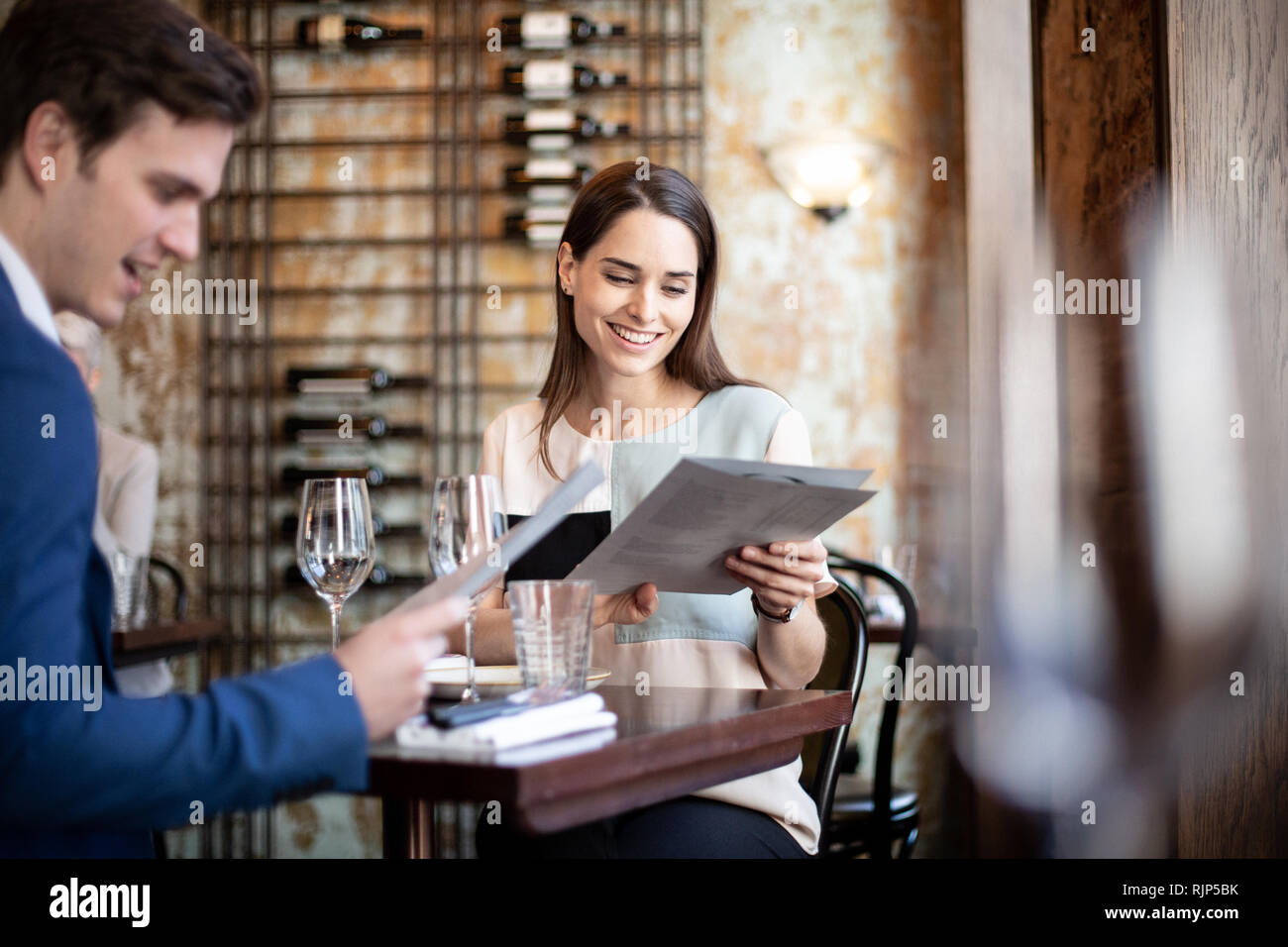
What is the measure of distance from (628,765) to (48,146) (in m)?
0.74

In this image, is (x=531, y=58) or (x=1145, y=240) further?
(x=531, y=58)

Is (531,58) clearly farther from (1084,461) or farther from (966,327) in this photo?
(1084,461)

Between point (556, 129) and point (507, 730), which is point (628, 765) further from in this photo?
point (556, 129)

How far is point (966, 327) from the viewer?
432 centimetres

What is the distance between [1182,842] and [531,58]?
12.8 ft

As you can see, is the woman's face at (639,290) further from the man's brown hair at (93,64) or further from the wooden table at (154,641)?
the wooden table at (154,641)

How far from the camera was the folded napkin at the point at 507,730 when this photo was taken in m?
1.06

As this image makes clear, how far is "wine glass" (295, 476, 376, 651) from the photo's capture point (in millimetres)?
1467

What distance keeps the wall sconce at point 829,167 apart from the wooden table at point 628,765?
10.9ft

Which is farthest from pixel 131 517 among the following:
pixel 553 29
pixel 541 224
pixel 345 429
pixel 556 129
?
pixel 553 29

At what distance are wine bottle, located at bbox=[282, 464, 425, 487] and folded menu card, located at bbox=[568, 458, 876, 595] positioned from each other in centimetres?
311

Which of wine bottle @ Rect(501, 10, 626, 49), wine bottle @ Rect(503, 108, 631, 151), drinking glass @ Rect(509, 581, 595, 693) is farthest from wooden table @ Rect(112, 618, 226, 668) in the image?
wine bottle @ Rect(501, 10, 626, 49)

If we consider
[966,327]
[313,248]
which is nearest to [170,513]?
[313,248]

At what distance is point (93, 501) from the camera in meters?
0.93
